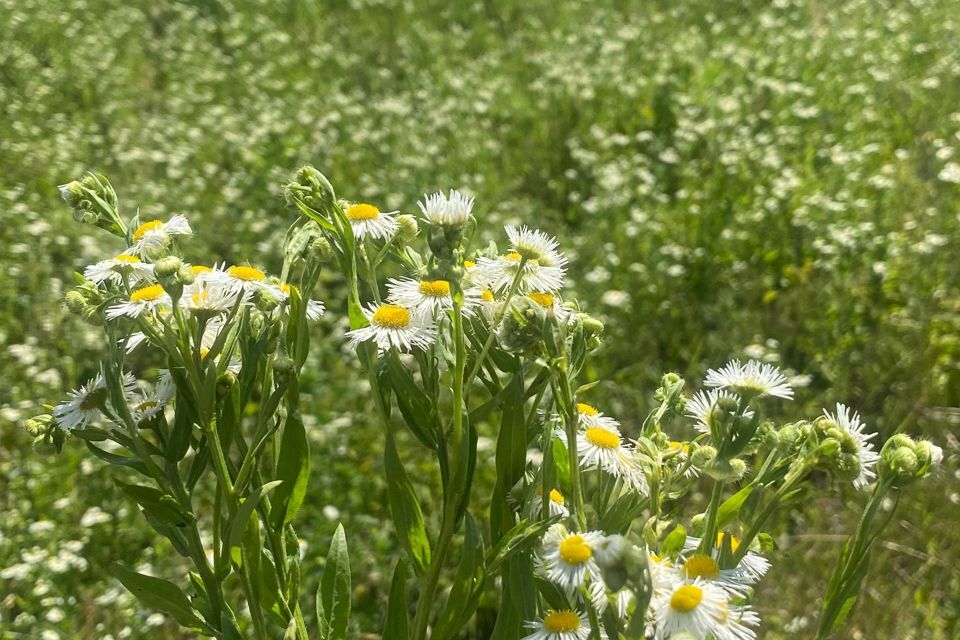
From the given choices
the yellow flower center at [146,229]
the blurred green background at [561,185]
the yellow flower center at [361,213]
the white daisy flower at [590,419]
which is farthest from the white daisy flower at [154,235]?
the blurred green background at [561,185]

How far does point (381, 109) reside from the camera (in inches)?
130

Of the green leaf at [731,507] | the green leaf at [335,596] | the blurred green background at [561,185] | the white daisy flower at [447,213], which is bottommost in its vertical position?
the green leaf at [335,596]

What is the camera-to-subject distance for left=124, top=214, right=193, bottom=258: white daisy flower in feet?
2.15

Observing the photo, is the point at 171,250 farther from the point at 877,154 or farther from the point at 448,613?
the point at 877,154

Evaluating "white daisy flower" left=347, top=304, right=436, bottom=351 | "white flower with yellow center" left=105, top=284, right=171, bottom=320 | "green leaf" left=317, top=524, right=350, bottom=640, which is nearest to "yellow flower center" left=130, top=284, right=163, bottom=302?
"white flower with yellow center" left=105, top=284, right=171, bottom=320

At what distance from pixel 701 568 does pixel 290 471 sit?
0.34m

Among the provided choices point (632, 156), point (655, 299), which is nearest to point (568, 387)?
point (655, 299)

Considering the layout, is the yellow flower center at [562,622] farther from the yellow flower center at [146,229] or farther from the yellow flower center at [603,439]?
the yellow flower center at [146,229]

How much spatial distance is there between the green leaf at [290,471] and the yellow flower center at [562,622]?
0.24m

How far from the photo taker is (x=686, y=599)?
1.69 feet

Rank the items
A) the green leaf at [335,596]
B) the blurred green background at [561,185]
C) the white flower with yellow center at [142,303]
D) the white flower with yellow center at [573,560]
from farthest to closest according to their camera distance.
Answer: the blurred green background at [561,185] < the green leaf at [335,596] < the white flower with yellow center at [142,303] < the white flower with yellow center at [573,560]

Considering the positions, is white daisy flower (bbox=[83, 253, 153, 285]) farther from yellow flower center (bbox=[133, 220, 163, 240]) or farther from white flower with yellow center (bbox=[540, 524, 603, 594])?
white flower with yellow center (bbox=[540, 524, 603, 594])

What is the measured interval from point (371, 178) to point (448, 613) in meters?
2.37

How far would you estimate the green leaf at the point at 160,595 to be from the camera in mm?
668
